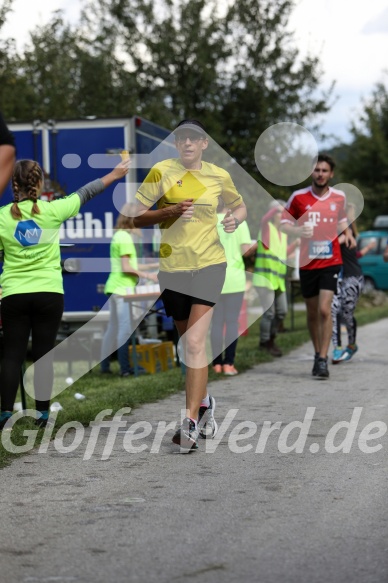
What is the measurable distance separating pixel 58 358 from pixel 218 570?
36.9 ft

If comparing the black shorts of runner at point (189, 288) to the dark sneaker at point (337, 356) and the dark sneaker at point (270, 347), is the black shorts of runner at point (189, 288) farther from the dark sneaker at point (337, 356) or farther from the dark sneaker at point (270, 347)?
the dark sneaker at point (270, 347)

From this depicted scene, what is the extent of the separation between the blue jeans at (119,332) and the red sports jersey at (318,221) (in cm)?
224

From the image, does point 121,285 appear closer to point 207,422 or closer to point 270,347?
point 270,347

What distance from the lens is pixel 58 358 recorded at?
15539mm

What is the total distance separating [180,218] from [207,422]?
4.40ft

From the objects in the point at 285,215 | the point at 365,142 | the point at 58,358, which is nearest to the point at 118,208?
the point at 58,358

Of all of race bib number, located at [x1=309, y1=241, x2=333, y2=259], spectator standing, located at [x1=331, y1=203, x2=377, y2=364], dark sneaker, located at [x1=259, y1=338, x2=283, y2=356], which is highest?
race bib number, located at [x1=309, y1=241, x2=333, y2=259]

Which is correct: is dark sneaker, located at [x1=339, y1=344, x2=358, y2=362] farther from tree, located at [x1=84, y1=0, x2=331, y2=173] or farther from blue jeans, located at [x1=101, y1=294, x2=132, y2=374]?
tree, located at [x1=84, y1=0, x2=331, y2=173]

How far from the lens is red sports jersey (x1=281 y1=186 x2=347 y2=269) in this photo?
11.6 meters

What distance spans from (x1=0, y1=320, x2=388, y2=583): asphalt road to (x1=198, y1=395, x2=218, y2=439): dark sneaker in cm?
10

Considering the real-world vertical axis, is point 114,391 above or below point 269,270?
below

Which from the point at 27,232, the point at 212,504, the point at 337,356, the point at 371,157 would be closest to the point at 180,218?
the point at 27,232

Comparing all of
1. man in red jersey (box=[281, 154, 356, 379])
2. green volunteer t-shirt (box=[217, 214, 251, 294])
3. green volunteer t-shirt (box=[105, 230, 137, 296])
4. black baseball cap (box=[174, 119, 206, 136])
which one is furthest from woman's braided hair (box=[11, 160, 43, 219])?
green volunteer t-shirt (box=[105, 230, 137, 296])

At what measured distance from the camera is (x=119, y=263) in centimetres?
1283
